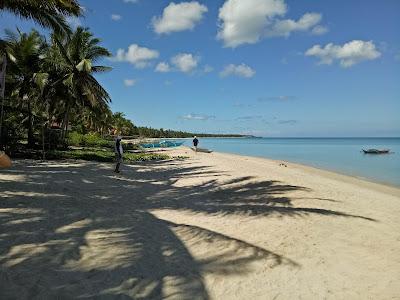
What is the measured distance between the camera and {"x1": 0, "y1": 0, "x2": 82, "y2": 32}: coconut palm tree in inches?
449

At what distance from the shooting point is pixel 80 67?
26.7 meters

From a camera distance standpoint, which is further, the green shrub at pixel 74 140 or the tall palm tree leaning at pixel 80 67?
the green shrub at pixel 74 140

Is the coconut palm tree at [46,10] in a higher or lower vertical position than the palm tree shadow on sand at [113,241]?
higher

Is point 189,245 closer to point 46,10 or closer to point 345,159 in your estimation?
point 46,10

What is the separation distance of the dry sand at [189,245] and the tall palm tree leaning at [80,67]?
15.9m

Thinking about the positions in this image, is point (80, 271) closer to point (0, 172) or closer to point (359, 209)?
point (359, 209)

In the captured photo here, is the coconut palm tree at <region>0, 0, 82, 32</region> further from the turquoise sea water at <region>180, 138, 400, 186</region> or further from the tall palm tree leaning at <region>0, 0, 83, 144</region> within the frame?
the turquoise sea water at <region>180, 138, 400, 186</region>

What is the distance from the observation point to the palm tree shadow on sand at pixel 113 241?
4746mm

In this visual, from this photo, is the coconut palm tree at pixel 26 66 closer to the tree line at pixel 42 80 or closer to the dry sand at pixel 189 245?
the tree line at pixel 42 80

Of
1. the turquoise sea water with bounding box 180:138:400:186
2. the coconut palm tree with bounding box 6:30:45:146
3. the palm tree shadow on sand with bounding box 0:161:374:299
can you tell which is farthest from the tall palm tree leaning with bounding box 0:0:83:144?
the turquoise sea water with bounding box 180:138:400:186

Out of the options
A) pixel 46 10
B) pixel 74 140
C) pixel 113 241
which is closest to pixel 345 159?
pixel 74 140

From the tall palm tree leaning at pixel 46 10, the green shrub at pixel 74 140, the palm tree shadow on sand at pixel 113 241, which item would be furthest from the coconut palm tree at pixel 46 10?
the green shrub at pixel 74 140

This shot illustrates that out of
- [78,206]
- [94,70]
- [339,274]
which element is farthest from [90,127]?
[339,274]

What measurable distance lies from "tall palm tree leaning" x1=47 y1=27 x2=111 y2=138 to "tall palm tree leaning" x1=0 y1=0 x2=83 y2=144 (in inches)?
502
